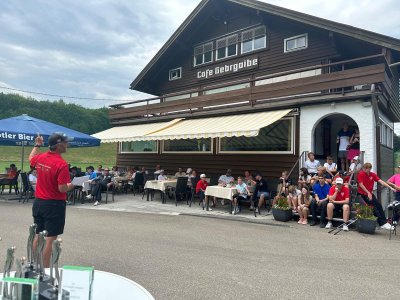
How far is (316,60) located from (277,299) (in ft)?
34.7

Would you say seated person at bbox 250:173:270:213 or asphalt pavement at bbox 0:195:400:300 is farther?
seated person at bbox 250:173:270:213

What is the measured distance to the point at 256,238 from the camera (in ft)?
22.2

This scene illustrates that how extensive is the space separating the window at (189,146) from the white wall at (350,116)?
14.9 feet

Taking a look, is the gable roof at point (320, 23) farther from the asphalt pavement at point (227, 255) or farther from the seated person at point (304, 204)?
the asphalt pavement at point (227, 255)

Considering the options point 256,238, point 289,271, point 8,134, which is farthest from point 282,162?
point 8,134

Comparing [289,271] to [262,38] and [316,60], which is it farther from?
[262,38]

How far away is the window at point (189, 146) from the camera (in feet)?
47.2

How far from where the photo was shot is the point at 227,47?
1568 cm

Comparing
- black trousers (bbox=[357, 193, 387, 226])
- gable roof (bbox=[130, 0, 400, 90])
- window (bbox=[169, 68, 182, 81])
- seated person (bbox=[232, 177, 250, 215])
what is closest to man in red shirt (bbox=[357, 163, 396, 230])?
black trousers (bbox=[357, 193, 387, 226])

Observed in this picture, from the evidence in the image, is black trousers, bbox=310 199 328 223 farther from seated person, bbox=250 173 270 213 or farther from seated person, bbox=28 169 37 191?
seated person, bbox=28 169 37 191

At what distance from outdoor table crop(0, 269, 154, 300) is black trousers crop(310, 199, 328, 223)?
690 centimetres

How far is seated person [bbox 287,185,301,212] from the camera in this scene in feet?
29.1

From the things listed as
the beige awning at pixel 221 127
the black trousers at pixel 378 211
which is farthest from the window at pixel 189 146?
the black trousers at pixel 378 211

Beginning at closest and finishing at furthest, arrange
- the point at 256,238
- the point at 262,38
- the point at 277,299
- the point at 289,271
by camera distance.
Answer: the point at 277,299 → the point at 289,271 → the point at 256,238 → the point at 262,38
